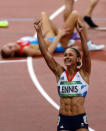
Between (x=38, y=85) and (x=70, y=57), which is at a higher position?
(x=70, y=57)

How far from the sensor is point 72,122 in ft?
22.0

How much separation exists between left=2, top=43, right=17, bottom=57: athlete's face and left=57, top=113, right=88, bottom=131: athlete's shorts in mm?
4196

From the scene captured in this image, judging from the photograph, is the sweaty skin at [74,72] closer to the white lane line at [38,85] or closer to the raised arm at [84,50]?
the raised arm at [84,50]

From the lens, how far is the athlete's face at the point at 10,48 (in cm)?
1073

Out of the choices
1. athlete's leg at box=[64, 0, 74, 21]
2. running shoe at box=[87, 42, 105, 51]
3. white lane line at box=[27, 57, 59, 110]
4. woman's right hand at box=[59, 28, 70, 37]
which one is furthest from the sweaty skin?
running shoe at box=[87, 42, 105, 51]

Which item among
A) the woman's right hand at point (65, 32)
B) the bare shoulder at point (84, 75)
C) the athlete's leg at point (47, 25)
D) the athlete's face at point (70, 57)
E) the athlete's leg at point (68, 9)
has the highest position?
the athlete's leg at point (68, 9)

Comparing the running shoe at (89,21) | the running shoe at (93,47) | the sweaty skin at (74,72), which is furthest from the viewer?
the running shoe at (89,21)

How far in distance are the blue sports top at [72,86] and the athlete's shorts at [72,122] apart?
0.25 metres

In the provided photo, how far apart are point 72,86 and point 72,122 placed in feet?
1.36

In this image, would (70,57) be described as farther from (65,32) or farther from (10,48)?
(10,48)

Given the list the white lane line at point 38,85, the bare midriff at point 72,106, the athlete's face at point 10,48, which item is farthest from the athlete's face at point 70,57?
the athlete's face at point 10,48

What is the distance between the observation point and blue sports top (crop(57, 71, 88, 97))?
21.9 feet

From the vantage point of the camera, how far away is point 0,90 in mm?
A: 9562

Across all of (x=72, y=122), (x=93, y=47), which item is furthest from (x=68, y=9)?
(x=72, y=122)
